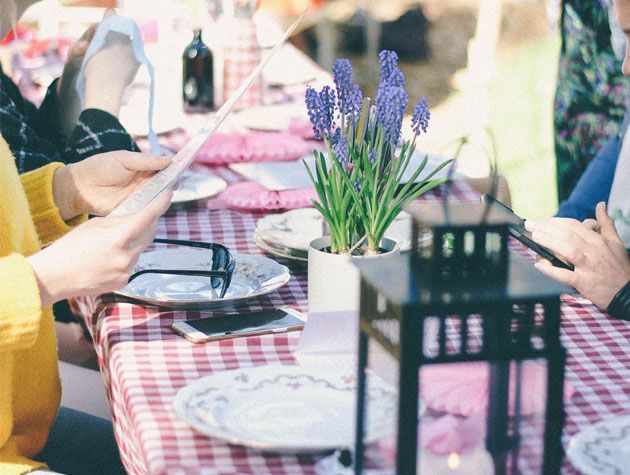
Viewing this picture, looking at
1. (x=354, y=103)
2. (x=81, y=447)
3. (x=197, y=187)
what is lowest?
(x=81, y=447)

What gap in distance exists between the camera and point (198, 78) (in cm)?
268

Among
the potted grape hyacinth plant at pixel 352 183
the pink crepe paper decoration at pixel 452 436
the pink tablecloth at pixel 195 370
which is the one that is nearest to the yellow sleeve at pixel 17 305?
the pink tablecloth at pixel 195 370

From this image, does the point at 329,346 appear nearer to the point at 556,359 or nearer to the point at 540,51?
the point at 556,359

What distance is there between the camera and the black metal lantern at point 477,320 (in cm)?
77

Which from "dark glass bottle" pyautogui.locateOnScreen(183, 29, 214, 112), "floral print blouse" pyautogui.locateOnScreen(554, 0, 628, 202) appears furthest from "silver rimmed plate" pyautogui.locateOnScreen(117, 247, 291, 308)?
"floral print blouse" pyautogui.locateOnScreen(554, 0, 628, 202)

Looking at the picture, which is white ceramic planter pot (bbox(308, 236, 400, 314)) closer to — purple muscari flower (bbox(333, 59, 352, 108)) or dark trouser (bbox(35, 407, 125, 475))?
purple muscari flower (bbox(333, 59, 352, 108))

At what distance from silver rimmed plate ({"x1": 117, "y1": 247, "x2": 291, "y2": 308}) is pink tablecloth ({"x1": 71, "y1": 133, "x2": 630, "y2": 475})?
20 millimetres

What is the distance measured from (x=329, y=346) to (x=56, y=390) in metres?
0.43

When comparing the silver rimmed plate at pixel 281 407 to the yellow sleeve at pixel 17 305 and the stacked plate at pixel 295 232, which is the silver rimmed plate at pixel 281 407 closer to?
the yellow sleeve at pixel 17 305

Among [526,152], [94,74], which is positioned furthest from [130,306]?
[526,152]

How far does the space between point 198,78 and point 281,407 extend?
1806mm

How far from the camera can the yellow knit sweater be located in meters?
1.09

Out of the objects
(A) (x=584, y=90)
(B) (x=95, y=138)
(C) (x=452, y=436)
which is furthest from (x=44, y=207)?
(A) (x=584, y=90)

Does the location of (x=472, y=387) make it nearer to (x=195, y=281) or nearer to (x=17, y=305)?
(x=17, y=305)
